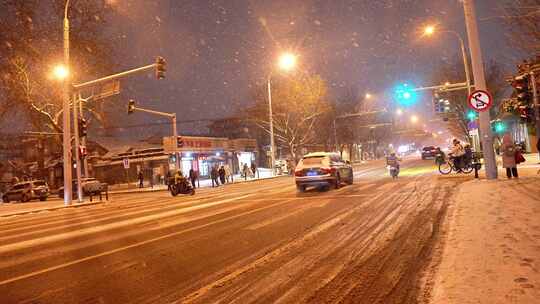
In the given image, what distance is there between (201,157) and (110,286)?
43262 millimetres

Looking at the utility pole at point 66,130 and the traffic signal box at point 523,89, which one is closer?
the traffic signal box at point 523,89

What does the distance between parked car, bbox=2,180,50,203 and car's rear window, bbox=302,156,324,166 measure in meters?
25.6

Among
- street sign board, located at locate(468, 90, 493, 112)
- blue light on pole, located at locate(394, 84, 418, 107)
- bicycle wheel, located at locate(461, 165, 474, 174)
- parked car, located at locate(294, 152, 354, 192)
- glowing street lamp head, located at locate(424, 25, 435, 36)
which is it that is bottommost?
bicycle wheel, located at locate(461, 165, 474, 174)

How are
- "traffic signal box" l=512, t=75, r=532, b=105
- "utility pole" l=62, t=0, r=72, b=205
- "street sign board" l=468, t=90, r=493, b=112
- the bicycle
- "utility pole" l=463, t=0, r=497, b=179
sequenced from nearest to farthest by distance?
"street sign board" l=468, t=90, r=493, b=112, "traffic signal box" l=512, t=75, r=532, b=105, "utility pole" l=463, t=0, r=497, b=179, the bicycle, "utility pole" l=62, t=0, r=72, b=205

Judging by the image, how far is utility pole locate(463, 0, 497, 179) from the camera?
45.5 ft

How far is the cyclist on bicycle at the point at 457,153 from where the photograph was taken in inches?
796

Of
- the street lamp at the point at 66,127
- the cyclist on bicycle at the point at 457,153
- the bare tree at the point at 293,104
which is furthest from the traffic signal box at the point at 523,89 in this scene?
the bare tree at the point at 293,104

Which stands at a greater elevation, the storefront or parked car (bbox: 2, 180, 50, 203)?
the storefront

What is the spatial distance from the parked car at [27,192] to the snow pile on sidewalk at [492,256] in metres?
34.2

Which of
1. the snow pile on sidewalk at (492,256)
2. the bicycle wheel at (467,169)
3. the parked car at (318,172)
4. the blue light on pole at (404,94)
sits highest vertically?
the blue light on pole at (404,94)

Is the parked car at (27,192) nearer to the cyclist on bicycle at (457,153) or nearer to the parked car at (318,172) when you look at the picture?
the parked car at (318,172)

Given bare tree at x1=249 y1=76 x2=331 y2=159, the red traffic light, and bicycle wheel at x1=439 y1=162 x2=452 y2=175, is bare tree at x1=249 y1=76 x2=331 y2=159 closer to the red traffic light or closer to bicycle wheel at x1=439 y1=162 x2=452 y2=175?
bicycle wheel at x1=439 y1=162 x2=452 y2=175

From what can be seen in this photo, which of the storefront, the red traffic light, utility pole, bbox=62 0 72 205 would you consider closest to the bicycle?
the red traffic light

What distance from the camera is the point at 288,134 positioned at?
49.3m
